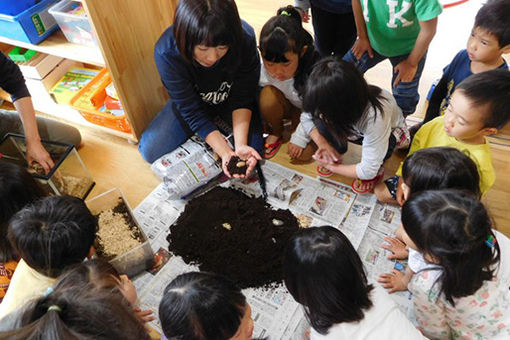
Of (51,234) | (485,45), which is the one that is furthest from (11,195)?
(485,45)

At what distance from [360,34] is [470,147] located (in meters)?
0.64

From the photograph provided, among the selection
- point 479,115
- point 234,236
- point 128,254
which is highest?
point 479,115

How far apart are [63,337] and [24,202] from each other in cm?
62

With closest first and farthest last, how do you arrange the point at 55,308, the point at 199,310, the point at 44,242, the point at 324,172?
1. the point at 55,308
2. the point at 199,310
3. the point at 44,242
4. the point at 324,172

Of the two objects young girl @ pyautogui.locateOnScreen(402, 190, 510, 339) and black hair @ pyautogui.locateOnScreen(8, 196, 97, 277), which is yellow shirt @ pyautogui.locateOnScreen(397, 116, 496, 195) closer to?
young girl @ pyautogui.locateOnScreen(402, 190, 510, 339)

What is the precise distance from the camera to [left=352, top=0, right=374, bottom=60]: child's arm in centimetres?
144

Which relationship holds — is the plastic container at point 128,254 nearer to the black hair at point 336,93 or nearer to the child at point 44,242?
the child at point 44,242

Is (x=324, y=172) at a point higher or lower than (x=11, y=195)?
lower

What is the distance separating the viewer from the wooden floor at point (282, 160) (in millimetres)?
1502

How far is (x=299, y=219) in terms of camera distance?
4.64 ft

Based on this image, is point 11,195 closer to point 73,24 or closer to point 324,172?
point 73,24

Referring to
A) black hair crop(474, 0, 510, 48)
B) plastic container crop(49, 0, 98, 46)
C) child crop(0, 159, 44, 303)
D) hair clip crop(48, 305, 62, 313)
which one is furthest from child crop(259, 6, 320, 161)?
hair clip crop(48, 305, 62, 313)

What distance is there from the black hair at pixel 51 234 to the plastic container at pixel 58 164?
436mm

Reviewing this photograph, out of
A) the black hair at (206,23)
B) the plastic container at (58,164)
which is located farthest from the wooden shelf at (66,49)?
the black hair at (206,23)
